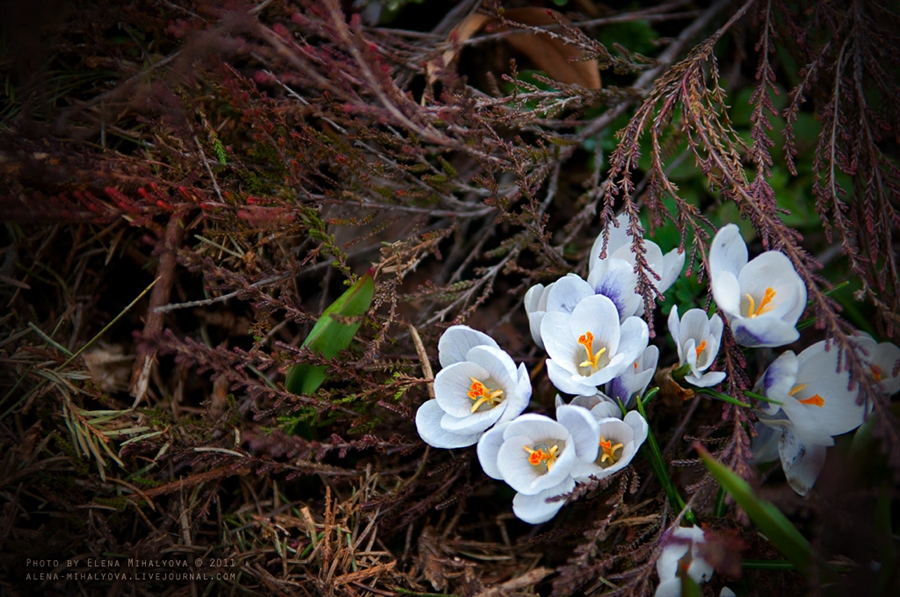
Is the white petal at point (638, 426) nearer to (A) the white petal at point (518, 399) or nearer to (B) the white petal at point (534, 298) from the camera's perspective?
(A) the white petal at point (518, 399)

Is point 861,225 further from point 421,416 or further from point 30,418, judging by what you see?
point 30,418

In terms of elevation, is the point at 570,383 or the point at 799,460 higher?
the point at 570,383

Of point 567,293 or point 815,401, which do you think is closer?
point 815,401

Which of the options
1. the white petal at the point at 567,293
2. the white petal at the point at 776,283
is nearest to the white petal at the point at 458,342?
the white petal at the point at 567,293

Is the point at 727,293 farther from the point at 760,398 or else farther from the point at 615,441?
the point at 615,441

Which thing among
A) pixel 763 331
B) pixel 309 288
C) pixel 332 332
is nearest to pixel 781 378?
pixel 763 331

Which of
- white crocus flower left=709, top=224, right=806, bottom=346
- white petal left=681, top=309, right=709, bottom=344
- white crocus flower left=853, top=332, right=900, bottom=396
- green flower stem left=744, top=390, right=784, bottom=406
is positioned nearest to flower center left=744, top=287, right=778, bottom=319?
white crocus flower left=709, top=224, right=806, bottom=346
